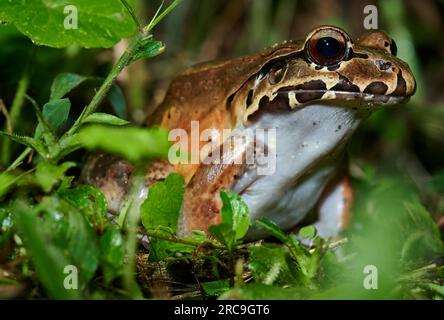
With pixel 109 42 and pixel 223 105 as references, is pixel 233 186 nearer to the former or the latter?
pixel 223 105

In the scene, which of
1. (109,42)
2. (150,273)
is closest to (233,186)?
(150,273)

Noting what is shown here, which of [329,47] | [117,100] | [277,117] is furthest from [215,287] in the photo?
[117,100]

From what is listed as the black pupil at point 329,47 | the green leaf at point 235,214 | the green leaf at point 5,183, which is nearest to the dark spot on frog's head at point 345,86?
the black pupil at point 329,47

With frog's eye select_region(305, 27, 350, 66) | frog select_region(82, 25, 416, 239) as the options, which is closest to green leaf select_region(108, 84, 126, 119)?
frog select_region(82, 25, 416, 239)

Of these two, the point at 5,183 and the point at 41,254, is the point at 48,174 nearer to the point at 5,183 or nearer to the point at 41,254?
the point at 5,183

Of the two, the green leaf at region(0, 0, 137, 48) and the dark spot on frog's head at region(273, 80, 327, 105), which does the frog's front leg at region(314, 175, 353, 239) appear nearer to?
the dark spot on frog's head at region(273, 80, 327, 105)

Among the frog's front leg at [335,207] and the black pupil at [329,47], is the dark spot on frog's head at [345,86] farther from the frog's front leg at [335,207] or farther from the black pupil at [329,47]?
the frog's front leg at [335,207]
